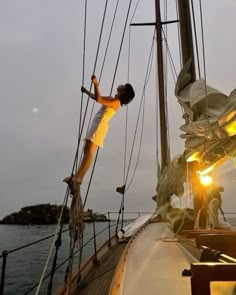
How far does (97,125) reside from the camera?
3.20 metres

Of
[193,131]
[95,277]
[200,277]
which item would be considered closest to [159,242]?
[95,277]

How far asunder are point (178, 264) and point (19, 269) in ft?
57.4

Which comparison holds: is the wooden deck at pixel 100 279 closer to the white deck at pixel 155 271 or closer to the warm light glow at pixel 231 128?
the white deck at pixel 155 271

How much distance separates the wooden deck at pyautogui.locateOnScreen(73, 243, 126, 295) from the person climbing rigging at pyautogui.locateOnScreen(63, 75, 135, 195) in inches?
78.9

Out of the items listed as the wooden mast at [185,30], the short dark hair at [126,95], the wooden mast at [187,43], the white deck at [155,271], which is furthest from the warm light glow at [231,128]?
the wooden mast at [185,30]

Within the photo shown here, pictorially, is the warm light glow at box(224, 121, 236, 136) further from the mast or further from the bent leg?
the mast

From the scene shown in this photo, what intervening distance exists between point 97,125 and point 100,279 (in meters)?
2.85

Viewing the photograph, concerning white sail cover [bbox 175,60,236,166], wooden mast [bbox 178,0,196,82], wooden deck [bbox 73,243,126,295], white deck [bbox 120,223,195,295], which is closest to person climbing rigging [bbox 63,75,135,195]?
white sail cover [bbox 175,60,236,166]

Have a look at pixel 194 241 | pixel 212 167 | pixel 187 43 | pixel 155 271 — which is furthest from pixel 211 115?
pixel 187 43

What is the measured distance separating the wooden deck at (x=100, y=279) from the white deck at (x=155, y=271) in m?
0.92

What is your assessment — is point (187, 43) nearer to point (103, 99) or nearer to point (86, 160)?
point (103, 99)

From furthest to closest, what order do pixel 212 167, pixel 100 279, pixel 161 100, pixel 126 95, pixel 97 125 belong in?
1. pixel 161 100
2. pixel 100 279
3. pixel 212 167
4. pixel 126 95
5. pixel 97 125

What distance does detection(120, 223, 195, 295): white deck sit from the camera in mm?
2165

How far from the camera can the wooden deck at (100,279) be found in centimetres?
444
